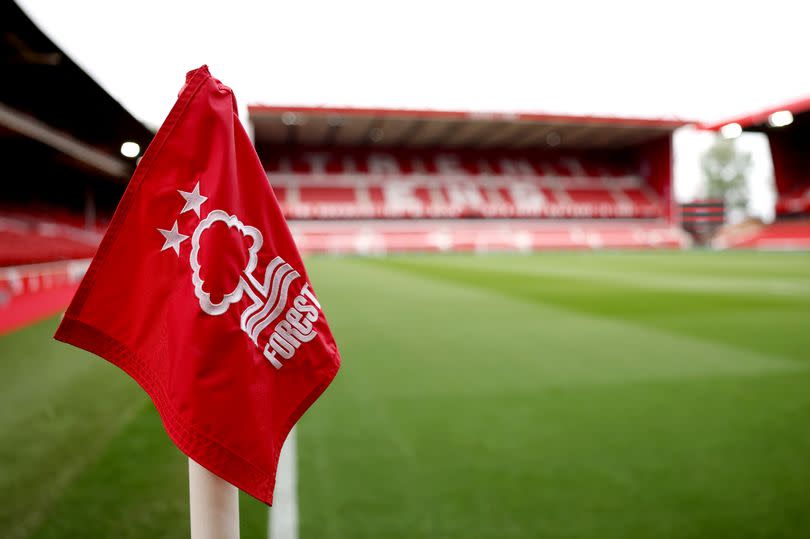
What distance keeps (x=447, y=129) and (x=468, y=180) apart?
171 inches

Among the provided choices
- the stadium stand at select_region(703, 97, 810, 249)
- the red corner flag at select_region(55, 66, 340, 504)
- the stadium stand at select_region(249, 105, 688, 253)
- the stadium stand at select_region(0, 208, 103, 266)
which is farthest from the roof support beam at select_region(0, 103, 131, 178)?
the stadium stand at select_region(703, 97, 810, 249)

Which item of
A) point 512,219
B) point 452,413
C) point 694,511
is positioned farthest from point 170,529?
point 512,219

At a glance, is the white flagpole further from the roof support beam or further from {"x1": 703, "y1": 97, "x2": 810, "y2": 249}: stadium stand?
{"x1": 703, "y1": 97, "x2": 810, "y2": 249}: stadium stand

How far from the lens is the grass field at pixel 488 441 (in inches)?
67.9

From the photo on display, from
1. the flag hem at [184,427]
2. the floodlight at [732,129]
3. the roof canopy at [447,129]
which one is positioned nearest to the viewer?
the flag hem at [184,427]

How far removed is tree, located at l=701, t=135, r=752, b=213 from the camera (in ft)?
175

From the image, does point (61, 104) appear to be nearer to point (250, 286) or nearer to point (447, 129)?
point (250, 286)

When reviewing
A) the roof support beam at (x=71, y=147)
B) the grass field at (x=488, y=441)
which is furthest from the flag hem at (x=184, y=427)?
the grass field at (x=488, y=441)

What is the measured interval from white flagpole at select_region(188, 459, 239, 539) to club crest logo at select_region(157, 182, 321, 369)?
7.2 inches

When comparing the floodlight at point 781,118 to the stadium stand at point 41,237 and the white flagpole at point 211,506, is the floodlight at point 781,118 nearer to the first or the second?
the stadium stand at point 41,237

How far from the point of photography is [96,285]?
0.79 metres

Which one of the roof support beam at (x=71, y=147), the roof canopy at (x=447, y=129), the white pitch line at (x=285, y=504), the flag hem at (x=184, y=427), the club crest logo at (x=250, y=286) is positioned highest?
the roof canopy at (x=447, y=129)

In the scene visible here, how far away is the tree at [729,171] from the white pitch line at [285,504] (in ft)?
197

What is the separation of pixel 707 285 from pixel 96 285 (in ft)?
32.5
